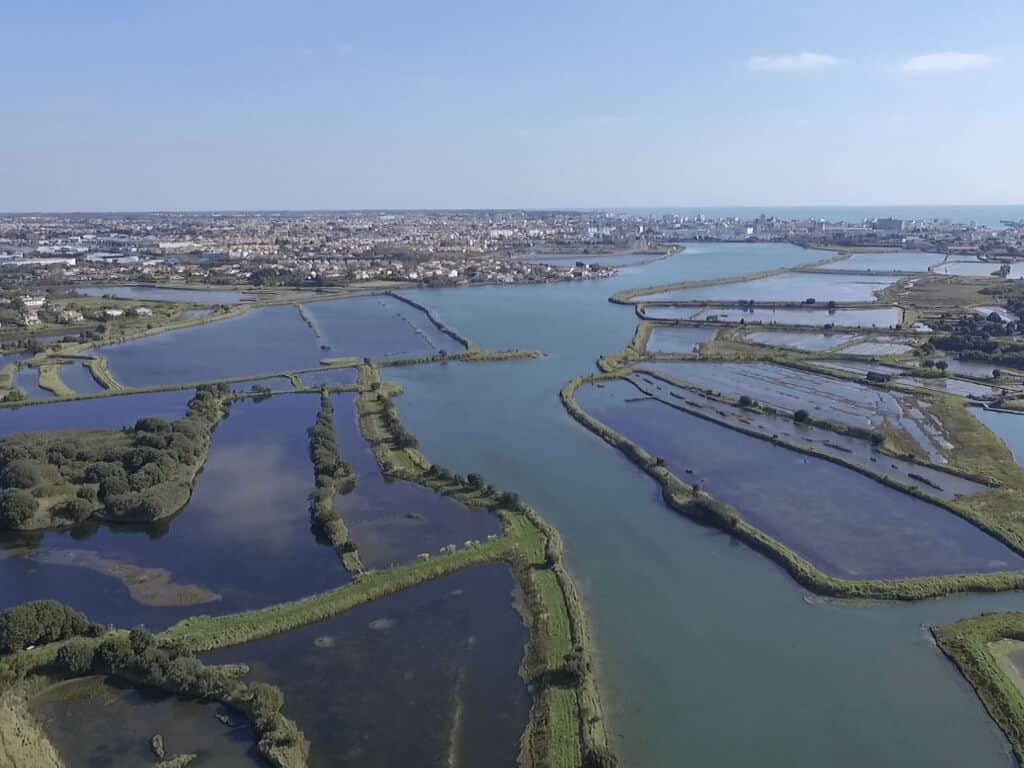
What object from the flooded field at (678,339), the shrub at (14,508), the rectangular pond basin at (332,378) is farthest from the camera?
the flooded field at (678,339)

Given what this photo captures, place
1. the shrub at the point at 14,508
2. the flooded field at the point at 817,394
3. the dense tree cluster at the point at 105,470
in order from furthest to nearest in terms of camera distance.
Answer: the flooded field at the point at 817,394 → the dense tree cluster at the point at 105,470 → the shrub at the point at 14,508

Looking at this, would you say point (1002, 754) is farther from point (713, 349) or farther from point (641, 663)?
point (713, 349)

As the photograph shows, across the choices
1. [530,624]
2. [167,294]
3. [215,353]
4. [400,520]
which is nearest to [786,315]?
[215,353]

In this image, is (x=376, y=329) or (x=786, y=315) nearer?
(x=376, y=329)

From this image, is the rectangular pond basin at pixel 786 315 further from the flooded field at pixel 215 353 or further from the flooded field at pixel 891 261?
the flooded field at pixel 891 261

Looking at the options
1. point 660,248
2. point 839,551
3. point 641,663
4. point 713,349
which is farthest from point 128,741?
point 660,248

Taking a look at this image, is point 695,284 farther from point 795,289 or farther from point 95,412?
point 95,412

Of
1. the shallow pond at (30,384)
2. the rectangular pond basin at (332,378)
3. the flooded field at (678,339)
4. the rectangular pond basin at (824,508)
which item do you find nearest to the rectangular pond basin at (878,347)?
the flooded field at (678,339)
